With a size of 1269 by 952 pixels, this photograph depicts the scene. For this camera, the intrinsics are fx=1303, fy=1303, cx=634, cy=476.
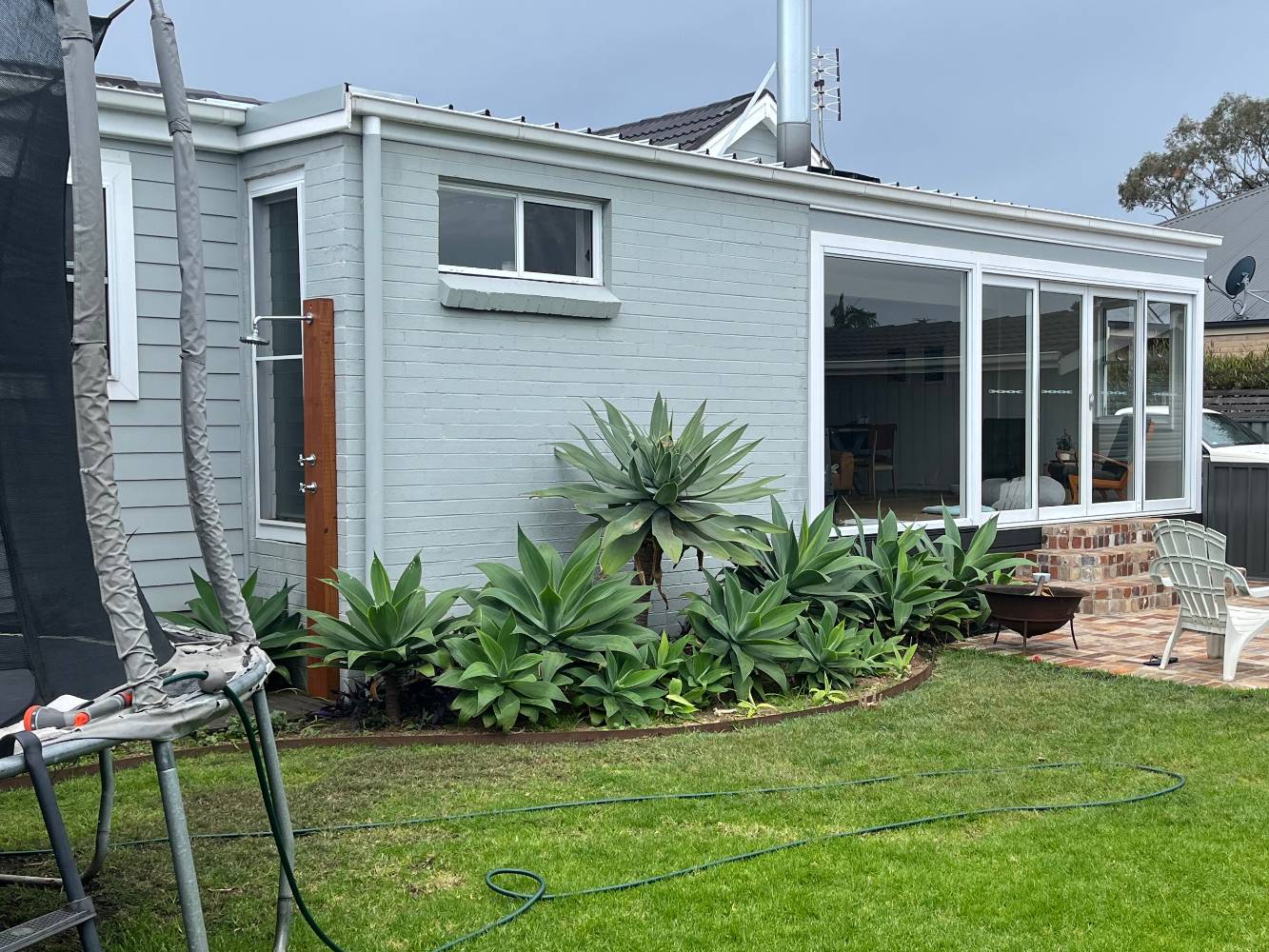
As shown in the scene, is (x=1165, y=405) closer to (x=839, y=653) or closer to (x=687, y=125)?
(x=687, y=125)

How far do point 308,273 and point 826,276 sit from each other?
392 centimetres

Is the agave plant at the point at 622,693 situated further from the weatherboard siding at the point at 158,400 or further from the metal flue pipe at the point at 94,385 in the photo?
the metal flue pipe at the point at 94,385

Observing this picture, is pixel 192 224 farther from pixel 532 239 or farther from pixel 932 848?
pixel 532 239

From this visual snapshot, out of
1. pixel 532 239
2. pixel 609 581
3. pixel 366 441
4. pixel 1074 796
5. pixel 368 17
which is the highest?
pixel 368 17

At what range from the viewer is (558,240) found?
7.84m

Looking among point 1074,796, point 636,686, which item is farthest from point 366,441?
point 1074,796

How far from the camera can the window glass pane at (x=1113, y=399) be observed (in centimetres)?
1156

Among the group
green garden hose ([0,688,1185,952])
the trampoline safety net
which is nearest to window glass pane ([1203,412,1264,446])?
green garden hose ([0,688,1185,952])

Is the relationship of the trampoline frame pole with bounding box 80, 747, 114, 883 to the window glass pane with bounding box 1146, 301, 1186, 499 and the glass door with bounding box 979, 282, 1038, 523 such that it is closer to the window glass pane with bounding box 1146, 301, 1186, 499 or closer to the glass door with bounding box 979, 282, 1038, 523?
the glass door with bounding box 979, 282, 1038, 523

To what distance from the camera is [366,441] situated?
6.84m

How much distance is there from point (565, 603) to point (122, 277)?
119 inches

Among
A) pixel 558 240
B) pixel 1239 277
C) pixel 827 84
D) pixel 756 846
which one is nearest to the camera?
pixel 756 846

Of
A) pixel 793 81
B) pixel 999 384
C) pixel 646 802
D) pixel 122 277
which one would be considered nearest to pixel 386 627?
pixel 646 802

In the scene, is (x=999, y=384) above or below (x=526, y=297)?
below
